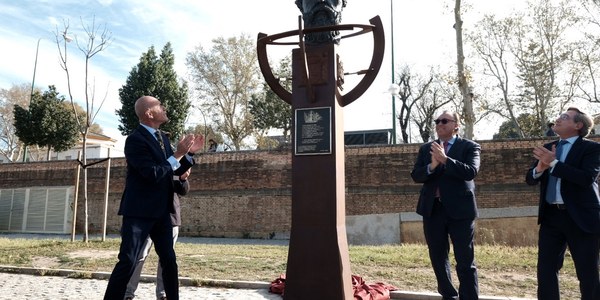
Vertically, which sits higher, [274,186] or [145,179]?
[274,186]

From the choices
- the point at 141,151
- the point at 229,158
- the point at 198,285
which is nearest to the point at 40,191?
the point at 229,158

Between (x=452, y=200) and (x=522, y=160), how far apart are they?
12380 mm

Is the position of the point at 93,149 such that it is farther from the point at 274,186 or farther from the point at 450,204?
the point at 450,204

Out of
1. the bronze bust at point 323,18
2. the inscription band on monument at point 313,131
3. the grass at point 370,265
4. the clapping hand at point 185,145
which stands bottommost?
the grass at point 370,265

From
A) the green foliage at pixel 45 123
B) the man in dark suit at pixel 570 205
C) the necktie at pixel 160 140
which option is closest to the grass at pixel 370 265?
the man in dark suit at pixel 570 205

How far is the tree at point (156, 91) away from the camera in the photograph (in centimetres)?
2827

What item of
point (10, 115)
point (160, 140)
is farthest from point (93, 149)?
point (160, 140)

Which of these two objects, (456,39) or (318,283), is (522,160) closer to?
(456,39)

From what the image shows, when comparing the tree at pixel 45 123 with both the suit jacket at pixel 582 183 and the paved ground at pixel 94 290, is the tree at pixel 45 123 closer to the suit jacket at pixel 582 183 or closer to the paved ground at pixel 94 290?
the paved ground at pixel 94 290

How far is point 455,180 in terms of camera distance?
14.5ft

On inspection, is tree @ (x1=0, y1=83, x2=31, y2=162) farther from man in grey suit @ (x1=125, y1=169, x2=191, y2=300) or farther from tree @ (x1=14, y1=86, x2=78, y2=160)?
man in grey suit @ (x1=125, y1=169, x2=191, y2=300)

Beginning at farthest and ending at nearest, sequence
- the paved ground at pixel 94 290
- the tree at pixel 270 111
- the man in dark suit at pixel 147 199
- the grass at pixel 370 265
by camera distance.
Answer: the tree at pixel 270 111, the grass at pixel 370 265, the paved ground at pixel 94 290, the man in dark suit at pixel 147 199

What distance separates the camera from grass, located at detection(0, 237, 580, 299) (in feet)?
19.5

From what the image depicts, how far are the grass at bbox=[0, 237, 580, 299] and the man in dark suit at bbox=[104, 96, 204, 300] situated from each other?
275 centimetres
